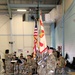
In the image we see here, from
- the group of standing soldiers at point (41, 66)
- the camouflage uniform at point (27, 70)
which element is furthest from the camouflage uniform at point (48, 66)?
the camouflage uniform at point (27, 70)

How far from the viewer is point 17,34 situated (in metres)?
13.7

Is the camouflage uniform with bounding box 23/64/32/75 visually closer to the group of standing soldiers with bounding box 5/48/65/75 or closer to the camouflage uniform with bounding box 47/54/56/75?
the group of standing soldiers with bounding box 5/48/65/75

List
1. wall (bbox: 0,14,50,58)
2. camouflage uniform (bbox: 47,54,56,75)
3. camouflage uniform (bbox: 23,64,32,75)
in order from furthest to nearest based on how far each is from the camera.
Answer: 1. wall (bbox: 0,14,50,58)
2. camouflage uniform (bbox: 23,64,32,75)
3. camouflage uniform (bbox: 47,54,56,75)

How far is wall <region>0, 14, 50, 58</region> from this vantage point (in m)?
13.5

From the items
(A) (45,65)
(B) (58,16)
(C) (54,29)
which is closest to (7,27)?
(C) (54,29)

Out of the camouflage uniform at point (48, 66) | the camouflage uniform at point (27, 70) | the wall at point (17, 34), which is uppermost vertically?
the wall at point (17, 34)

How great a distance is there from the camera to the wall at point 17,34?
13.5m

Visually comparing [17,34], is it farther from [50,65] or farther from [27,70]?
[50,65]

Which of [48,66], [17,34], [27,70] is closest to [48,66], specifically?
[48,66]

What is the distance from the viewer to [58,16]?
10102 mm

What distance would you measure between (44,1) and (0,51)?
5.41 metres

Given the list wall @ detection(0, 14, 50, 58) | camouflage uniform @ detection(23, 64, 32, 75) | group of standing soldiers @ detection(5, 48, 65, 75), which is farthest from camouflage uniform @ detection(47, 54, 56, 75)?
wall @ detection(0, 14, 50, 58)

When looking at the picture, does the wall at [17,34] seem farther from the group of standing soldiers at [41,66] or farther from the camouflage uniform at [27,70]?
the camouflage uniform at [27,70]

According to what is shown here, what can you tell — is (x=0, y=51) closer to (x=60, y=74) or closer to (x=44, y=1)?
(x=44, y=1)
